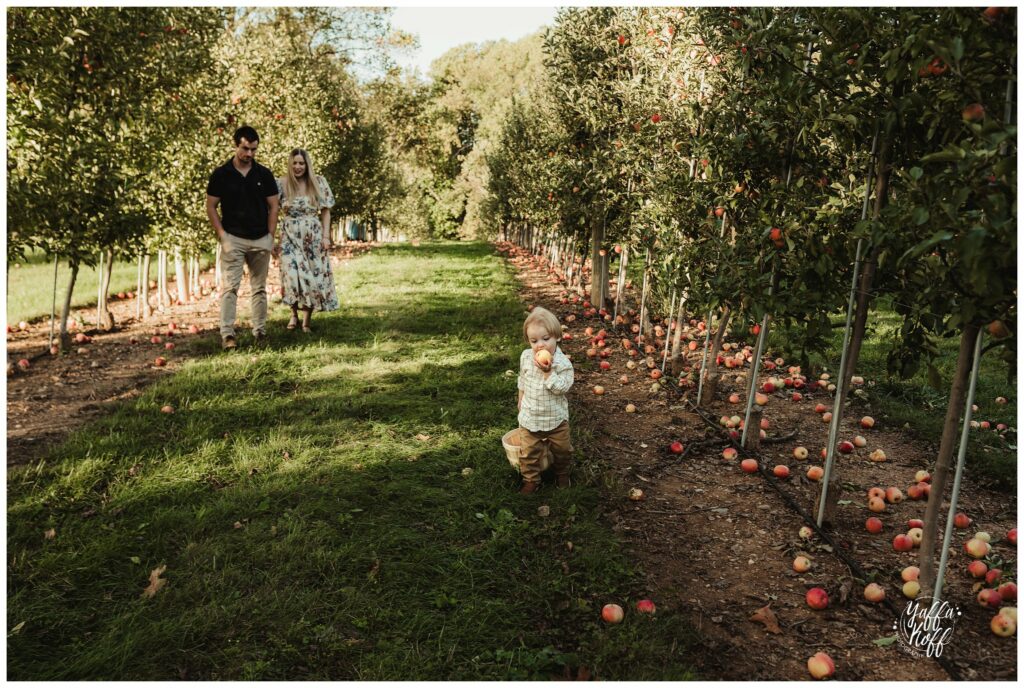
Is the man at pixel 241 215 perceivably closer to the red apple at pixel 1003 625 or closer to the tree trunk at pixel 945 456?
the tree trunk at pixel 945 456

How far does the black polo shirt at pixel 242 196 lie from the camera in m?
8.01

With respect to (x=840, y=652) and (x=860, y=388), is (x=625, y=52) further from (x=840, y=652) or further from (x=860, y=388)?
(x=840, y=652)

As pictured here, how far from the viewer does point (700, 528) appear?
4.61 metres

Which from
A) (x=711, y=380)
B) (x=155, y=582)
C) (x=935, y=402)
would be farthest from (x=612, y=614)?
(x=935, y=402)

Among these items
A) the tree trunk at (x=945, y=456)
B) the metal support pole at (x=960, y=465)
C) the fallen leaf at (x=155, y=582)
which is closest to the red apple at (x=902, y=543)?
the tree trunk at (x=945, y=456)

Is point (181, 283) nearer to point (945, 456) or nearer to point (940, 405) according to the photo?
point (940, 405)

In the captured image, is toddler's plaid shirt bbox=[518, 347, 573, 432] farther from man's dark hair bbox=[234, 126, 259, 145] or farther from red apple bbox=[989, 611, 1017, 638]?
man's dark hair bbox=[234, 126, 259, 145]

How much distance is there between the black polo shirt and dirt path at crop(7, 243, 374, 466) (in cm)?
152

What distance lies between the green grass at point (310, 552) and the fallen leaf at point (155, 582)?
0.19 feet

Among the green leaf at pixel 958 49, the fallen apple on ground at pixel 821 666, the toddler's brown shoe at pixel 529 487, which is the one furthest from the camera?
the toddler's brown shoe at pixel 529 487

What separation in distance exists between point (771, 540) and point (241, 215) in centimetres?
659

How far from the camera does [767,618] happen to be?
11.7 ft

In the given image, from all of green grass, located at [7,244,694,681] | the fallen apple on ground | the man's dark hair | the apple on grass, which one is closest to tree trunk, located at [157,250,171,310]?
the man's dark hair

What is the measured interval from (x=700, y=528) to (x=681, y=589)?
31.4 inches
